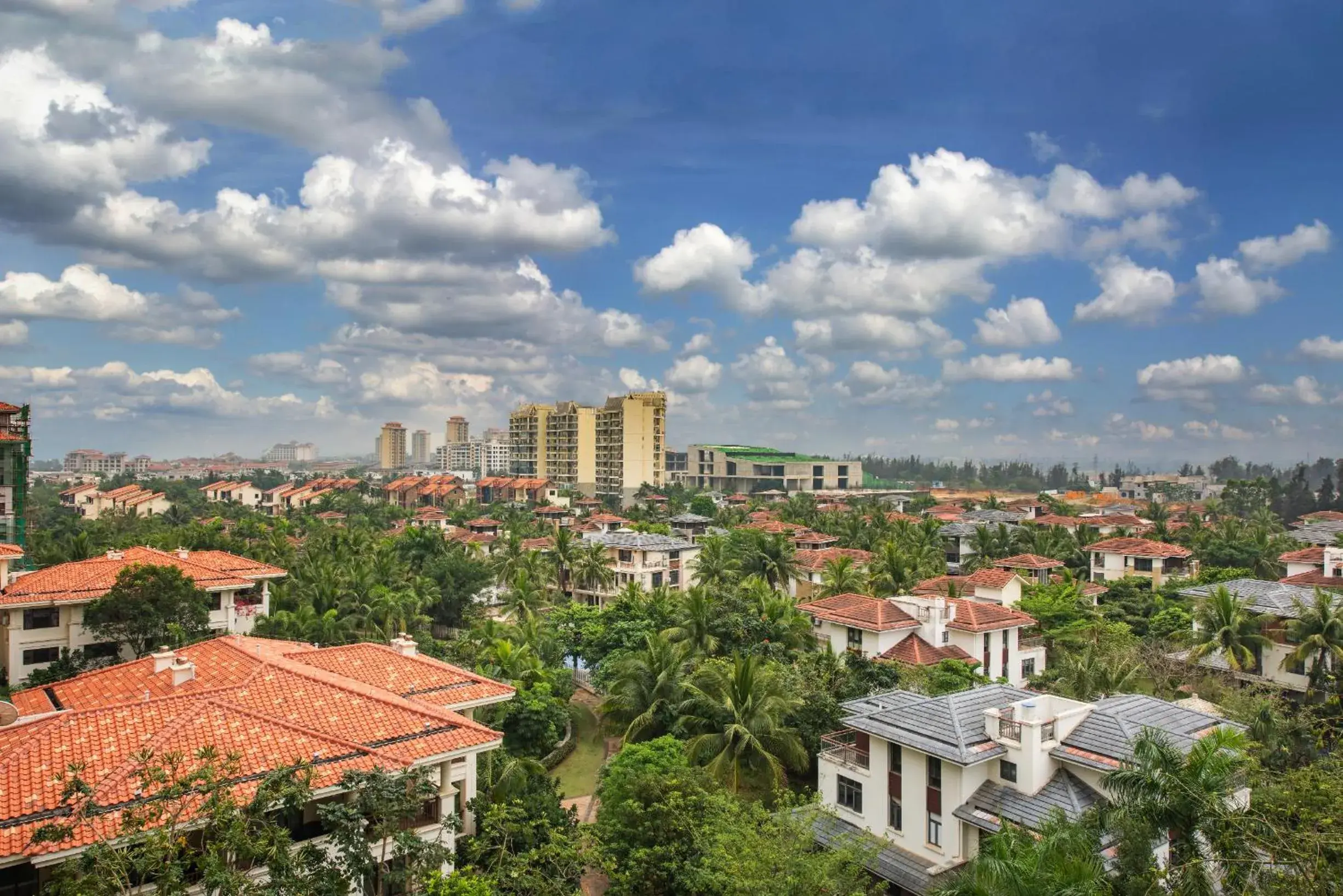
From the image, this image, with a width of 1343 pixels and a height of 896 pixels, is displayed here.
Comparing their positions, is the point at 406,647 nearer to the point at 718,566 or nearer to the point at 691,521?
the point at 718,566

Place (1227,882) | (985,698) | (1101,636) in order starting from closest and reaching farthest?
(1227,882) → (985,698) → (1101,636)

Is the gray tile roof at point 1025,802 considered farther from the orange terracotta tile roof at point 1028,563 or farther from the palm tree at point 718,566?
the orange terracotta tile roof at point 1028,563

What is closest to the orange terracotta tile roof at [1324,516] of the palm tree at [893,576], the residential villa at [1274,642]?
the residential villa at [1274,642]

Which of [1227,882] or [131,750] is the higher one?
[131,750]

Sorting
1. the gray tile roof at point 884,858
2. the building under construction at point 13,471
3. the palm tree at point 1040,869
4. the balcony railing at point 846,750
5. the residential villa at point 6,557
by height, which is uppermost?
the building under construction at point 13,471

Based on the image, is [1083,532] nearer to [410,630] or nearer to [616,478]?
[410,630]

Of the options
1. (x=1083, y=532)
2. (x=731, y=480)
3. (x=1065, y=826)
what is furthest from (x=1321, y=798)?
(x=731, y=480)

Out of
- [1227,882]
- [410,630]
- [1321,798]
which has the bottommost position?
[410,630]
